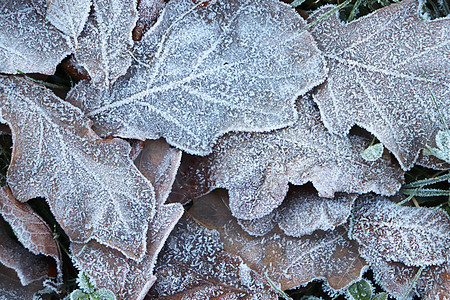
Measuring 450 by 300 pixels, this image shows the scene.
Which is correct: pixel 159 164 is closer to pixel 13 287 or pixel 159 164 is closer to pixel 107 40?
pixel 107 40

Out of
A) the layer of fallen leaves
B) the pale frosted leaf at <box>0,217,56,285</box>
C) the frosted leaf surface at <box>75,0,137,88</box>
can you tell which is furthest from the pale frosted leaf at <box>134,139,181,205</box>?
the pale frosted leaf at <box>0,217,56,285</box>

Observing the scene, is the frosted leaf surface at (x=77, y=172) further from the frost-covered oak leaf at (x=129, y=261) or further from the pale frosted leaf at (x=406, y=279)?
the pale frosted leaf at (x=406, y=279)

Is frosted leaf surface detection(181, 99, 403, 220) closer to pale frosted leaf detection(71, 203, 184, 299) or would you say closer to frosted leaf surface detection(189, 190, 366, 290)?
frosted leaf surface detection(189, 190, 366, 290)

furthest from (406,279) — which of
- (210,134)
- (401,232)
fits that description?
(210,134)

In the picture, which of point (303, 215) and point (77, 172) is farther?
point (303, 215)

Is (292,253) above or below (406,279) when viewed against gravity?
above

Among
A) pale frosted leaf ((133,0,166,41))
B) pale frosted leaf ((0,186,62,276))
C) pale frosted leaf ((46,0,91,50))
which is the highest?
pale frosted leaf ((46,0,91,50))

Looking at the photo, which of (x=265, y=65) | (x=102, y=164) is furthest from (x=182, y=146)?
(x=265, y=65)
